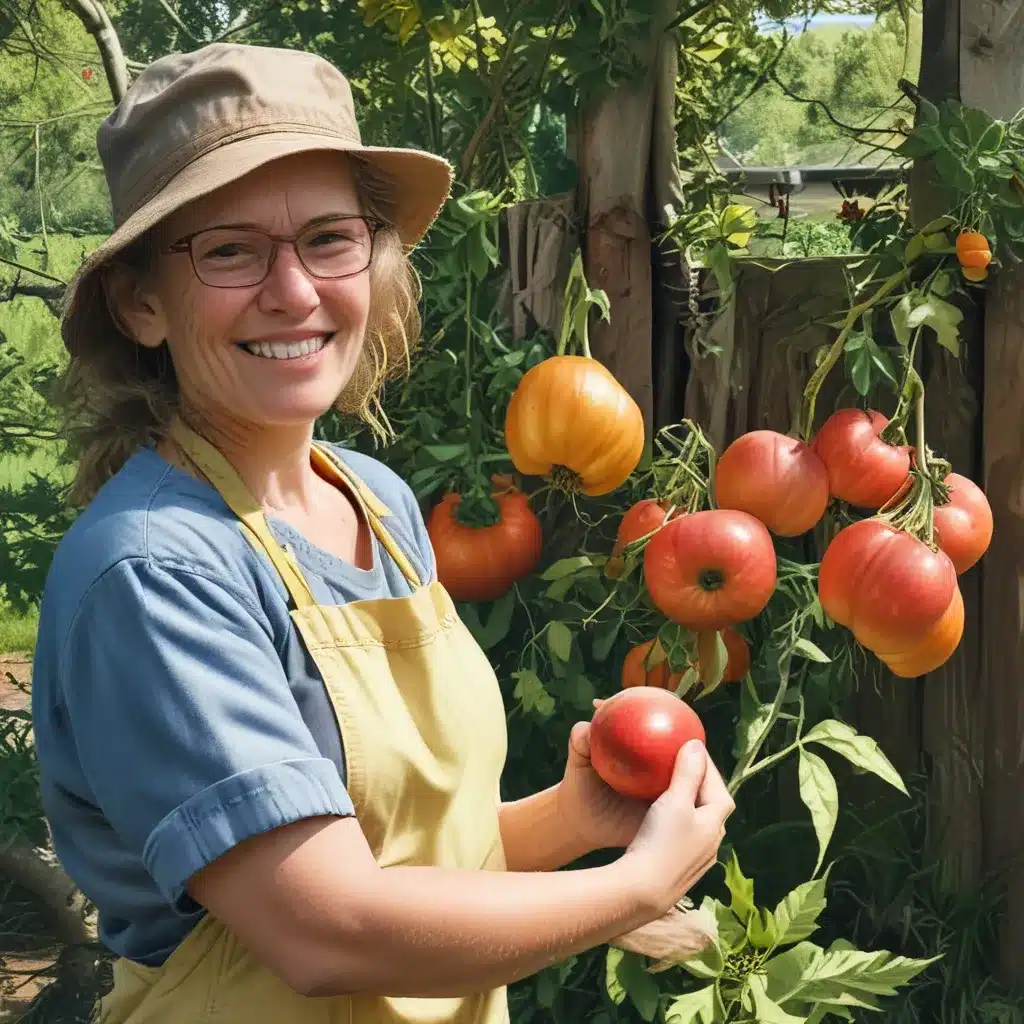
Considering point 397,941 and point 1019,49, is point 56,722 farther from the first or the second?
point 1019,49

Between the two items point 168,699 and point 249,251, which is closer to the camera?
point 168,699

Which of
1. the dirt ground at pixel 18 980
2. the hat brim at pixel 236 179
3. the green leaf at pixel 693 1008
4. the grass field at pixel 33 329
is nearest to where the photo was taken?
the hat brim at pixel 236 179

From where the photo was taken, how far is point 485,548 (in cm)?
224

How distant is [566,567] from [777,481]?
1.31ft

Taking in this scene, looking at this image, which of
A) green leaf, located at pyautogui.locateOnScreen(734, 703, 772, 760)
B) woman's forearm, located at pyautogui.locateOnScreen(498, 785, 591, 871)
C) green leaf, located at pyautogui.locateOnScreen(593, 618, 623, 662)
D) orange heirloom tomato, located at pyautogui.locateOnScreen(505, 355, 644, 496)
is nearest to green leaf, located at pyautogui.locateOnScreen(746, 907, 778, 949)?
green leaf, located at pyautogui.locateOnScreen(734, 703, 772, 760)

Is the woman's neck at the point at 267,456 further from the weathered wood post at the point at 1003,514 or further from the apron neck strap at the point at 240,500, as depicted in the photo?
the weathered wood post at the point at 1003,514

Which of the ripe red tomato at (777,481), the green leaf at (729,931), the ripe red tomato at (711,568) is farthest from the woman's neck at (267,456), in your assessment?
the green leaf at (729,931)

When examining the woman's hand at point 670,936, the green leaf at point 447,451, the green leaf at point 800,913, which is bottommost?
the green leaf at point 800,913

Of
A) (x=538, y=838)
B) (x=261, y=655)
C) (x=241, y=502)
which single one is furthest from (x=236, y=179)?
(x=538, y=838)

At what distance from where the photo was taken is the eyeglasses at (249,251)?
1.19 meters

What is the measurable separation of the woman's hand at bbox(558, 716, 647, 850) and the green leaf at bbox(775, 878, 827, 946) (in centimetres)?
54

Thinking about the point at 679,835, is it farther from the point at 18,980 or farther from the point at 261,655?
the point at 18,980

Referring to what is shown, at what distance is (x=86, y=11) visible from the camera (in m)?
2.90

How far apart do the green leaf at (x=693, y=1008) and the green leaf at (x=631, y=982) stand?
0.17 ft
